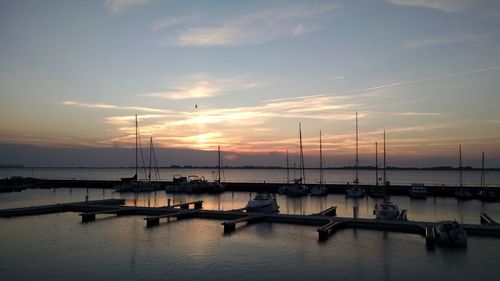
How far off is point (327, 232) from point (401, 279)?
9116 millimetres

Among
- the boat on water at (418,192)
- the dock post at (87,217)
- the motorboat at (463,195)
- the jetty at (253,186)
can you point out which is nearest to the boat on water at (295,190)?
the jetty at (253,186)

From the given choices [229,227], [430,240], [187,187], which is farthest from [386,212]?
[187,187]

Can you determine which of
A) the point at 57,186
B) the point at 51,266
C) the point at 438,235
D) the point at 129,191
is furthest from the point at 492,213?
the point at 57,186

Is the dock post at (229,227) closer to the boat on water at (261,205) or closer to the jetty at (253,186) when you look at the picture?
the boat on water at (261,205)

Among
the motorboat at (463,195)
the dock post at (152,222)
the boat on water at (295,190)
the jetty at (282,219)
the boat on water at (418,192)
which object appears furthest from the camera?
the boat on water at (295,190)

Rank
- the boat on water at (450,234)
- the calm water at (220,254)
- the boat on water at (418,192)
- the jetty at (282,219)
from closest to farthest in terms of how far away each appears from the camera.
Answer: the calm water at (220,254) → the boat on water at (450,234) → the jetty at (282,219) → the boat on water at (418,192)

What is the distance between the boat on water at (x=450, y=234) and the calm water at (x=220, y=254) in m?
0.73

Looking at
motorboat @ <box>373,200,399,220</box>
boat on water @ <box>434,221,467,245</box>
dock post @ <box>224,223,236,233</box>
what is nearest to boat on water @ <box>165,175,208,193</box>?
motorboat @ <box>373,200,399,220</box>

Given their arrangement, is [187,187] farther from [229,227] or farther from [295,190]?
[229,227]

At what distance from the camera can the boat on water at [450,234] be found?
82.1ft

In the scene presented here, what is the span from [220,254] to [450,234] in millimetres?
14550

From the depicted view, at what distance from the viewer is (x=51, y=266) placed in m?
20.7

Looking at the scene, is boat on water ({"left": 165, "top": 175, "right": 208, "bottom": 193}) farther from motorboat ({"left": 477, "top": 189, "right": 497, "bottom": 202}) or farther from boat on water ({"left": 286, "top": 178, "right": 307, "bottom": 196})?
motorboat ({"left": 477, "top": 189, "right": 497, "bottom": 202})

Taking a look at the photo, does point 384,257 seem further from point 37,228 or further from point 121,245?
point 37,228
